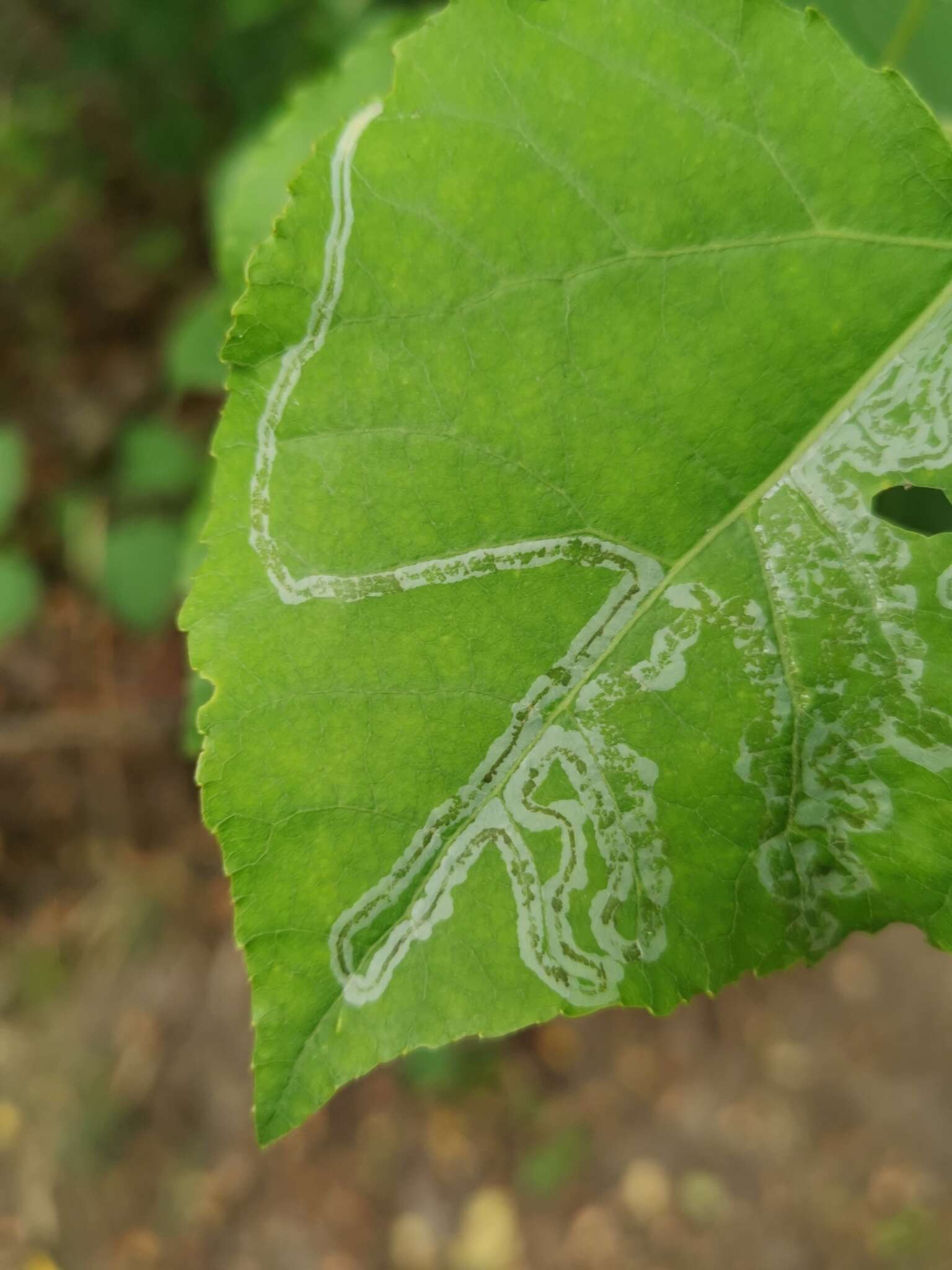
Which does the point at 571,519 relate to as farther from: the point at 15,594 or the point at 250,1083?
the point at 250,1083

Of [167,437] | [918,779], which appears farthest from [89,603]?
[918,779]

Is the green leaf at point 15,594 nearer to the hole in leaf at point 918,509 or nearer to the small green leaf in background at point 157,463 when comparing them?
the small green leaf in background at point 157,463

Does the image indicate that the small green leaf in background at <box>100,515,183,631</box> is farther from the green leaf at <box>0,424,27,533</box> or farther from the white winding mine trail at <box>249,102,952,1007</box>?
the white winding mine trail at <box>249,102,952,1007</box>

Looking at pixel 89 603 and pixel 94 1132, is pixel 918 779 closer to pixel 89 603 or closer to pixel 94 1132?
pixel 89 603

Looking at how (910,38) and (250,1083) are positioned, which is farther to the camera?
(250,1083)

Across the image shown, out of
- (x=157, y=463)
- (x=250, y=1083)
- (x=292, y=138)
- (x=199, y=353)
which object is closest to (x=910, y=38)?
(x=292, y=138)

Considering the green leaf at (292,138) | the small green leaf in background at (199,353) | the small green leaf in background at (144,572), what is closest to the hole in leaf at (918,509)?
the green leaf at (292,138)
